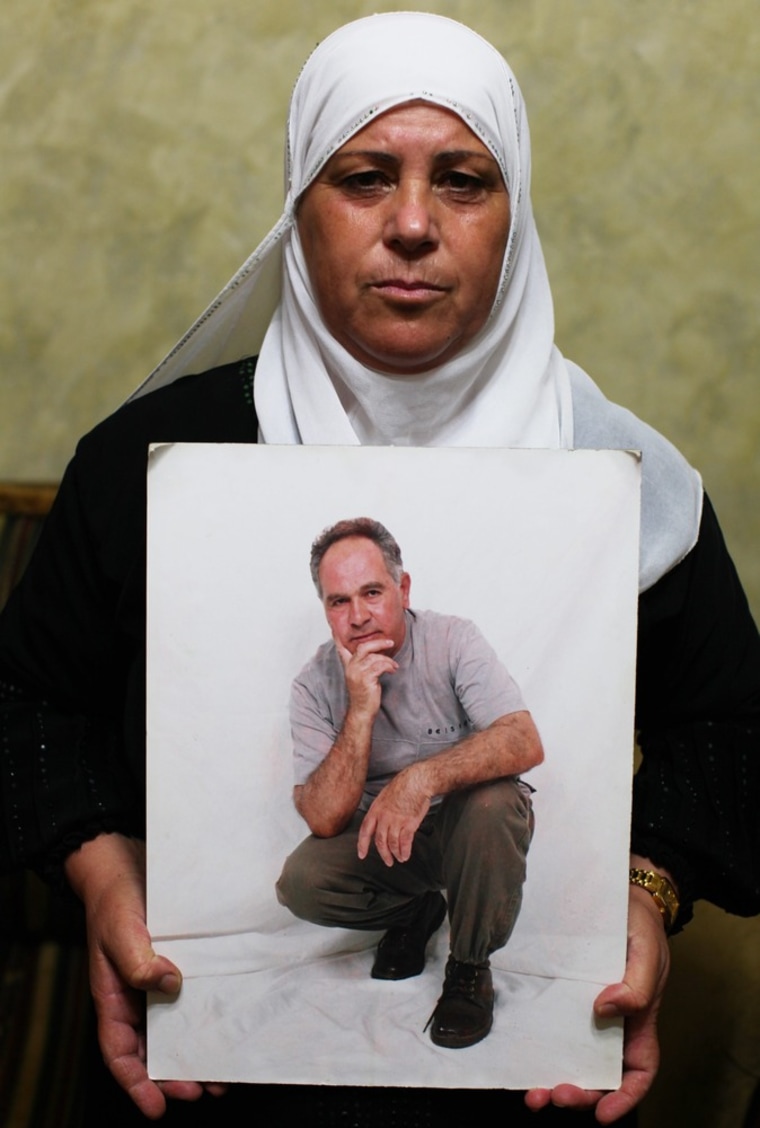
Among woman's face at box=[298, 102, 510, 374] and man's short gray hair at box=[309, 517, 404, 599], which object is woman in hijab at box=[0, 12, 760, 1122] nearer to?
woman's face at box=[298, 102, 510, 374]

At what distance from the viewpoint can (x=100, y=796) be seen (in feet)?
4.01

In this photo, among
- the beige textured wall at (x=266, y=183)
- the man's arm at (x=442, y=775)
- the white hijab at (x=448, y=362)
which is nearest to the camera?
the man's arm at (x=442, y=775)

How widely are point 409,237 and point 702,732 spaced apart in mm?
552

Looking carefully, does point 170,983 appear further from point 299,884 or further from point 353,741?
point 353,741

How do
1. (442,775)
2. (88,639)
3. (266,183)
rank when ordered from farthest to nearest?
1. (266,183)
2. (88,639)
3. (442,775)

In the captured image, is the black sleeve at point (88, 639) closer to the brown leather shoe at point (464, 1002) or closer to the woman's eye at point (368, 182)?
the woman's eye at point (368, 182)

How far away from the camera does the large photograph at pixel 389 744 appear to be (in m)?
1.04

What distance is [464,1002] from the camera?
3.46ft

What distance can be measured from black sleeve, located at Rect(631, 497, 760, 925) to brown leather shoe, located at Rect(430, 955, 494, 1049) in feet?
0.81

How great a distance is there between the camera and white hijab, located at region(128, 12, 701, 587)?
1.14 m

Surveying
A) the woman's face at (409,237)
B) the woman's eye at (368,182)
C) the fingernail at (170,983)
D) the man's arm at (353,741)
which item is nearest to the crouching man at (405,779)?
the man's arm at (353,741)

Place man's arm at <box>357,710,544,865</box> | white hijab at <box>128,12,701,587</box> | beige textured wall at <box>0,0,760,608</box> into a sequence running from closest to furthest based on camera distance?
man's arm at <box>357,710,544,865</box>, white hijab at <box>128,12,701,587</box>, beige textured wall at <box>0,0,760,608</box>

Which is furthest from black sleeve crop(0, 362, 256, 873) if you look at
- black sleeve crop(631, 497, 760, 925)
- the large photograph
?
black sleeve crop(631, 497, 760, 925)

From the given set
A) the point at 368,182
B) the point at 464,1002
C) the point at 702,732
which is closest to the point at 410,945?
the point at 464,1002
